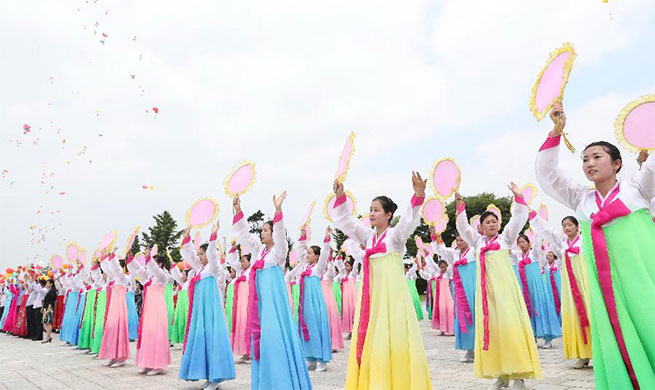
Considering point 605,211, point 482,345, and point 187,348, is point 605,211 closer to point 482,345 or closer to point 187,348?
point 482,345

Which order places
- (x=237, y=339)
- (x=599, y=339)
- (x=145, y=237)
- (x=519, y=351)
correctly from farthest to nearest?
(x=145, y=237)
(x=237, y=339)
(x=519, y=351)
(x=599, y=339)

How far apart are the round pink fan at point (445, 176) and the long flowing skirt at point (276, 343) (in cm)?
209

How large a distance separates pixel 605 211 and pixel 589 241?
0.67 feet

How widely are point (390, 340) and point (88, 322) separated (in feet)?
33.7

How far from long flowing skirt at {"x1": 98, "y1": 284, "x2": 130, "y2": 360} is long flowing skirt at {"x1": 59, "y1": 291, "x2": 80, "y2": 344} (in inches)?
187

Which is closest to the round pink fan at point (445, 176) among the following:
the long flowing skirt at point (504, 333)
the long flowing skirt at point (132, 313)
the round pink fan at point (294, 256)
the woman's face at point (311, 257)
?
the long flowing skirt at point (504, 333)

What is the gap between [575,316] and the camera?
671cm

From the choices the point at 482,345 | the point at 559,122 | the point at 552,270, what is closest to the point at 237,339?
the point at 482,345

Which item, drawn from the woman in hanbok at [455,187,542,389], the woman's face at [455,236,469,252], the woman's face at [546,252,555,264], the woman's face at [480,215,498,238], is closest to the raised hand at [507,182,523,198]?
the woman in hanbok at [455,187,542,389]

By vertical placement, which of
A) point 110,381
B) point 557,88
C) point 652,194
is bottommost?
point 110,381

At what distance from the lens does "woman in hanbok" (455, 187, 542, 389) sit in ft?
17.0

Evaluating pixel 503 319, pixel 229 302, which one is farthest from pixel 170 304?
pixel 503 319

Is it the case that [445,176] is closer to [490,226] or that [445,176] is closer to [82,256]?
[490,226]

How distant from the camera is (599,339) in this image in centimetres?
288
